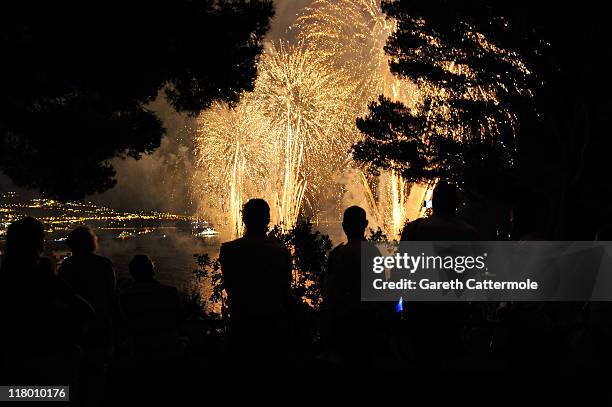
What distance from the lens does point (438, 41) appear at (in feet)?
66.3

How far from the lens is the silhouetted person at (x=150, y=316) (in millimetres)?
5383

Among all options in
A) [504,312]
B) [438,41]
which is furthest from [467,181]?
[504,312]

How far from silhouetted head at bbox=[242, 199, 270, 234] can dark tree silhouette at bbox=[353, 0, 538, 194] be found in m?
14.9

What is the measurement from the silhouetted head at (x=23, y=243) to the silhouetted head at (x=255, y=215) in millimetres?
1553

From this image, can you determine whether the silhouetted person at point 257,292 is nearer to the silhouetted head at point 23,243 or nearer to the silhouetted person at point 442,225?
the silhouetted person at point 442,225

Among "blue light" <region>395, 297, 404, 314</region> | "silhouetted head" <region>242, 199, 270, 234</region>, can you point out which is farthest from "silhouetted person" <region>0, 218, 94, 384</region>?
"blue light" <region>395, 297, 404, 314</region>

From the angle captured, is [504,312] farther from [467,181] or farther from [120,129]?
[467,181]

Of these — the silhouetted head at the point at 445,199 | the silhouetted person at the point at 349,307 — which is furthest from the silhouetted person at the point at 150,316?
the silhouetted head at the point at 445,199

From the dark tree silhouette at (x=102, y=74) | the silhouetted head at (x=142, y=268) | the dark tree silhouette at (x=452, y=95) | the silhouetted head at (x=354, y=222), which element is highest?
the dark tree silhouette at (x=452, y=95)

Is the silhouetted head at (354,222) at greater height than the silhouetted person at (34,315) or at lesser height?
greater

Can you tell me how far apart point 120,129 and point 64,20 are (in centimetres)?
252

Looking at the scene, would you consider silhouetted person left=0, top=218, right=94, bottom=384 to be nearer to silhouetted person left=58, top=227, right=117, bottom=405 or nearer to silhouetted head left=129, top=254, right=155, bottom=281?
silhouetted person left=58, top=227, right=117, bottom=405

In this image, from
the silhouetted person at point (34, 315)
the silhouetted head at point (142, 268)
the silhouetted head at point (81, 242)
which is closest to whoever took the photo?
the silhouetted person at point (34, 315)

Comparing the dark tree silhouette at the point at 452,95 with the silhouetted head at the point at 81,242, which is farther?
the dark tree silhouette at the point at 452,95
